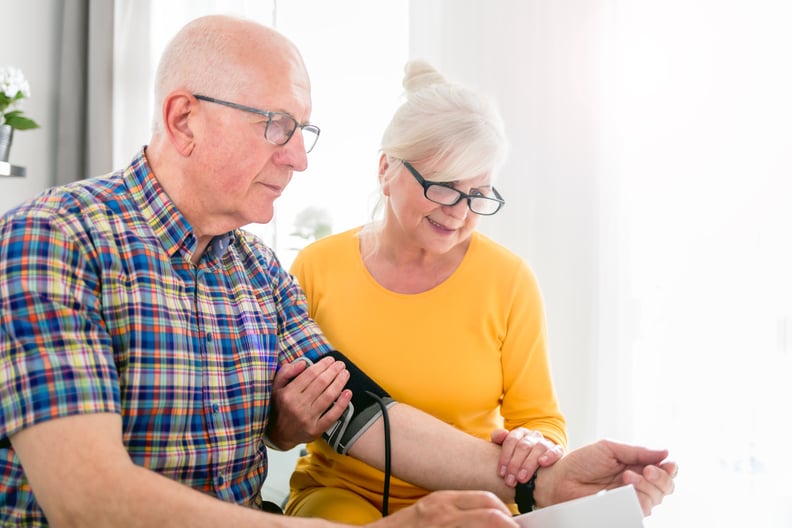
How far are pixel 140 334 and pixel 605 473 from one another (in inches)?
32.8

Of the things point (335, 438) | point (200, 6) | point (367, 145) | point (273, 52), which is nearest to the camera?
point (273, 52)

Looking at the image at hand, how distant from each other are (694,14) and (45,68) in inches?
101

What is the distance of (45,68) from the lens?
303 cm

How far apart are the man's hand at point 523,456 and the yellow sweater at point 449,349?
13 cm

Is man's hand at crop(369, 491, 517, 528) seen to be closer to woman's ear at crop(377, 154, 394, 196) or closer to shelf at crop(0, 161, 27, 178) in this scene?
woman's ear at crop(377, 154, 394, 196)

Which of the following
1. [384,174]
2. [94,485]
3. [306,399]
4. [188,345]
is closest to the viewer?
[94,485]

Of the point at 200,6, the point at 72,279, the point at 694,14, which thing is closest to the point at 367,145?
the point at 200,6

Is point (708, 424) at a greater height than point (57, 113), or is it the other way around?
point (57, 113)

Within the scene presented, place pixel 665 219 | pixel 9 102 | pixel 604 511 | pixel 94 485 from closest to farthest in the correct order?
pixel 94 485 < pixel 604 511 < pixel 665 219 < pixel 9 102

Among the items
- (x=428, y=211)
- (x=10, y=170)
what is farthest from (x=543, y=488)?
(x=10, y=170)

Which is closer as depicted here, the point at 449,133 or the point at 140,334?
the point at 140,334

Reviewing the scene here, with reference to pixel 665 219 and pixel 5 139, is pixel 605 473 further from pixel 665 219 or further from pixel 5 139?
pixel 5 139

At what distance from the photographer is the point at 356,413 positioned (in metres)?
1.36

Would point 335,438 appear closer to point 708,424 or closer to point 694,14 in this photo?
point 708,424
